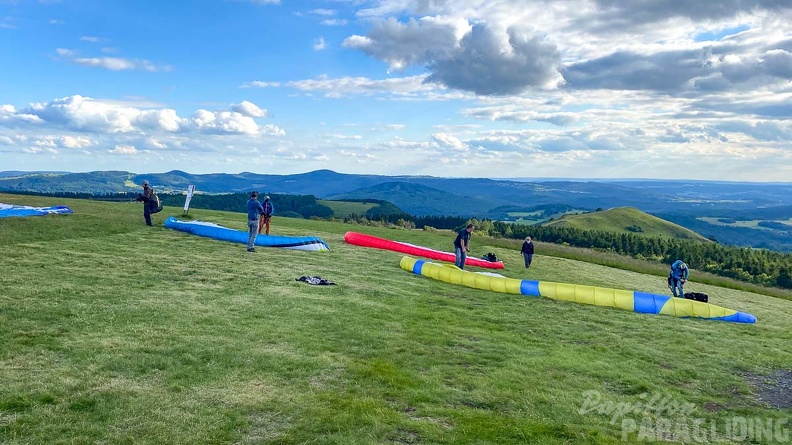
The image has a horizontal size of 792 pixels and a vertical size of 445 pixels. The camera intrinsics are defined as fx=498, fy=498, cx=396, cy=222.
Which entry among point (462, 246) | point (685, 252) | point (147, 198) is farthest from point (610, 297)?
point (685, 252)

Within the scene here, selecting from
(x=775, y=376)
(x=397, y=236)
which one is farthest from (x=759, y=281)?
(x=775, y=376)

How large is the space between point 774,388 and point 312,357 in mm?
11765

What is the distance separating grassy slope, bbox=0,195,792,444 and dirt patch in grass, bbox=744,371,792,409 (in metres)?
0.40

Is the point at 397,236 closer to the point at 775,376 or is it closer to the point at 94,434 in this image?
the point at 775,376

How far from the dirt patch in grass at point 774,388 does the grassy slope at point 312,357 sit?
0.40 metres

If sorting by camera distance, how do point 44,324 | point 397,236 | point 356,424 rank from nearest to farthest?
point 356,424, point 44,324, point 397,236

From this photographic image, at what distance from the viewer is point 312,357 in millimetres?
11844

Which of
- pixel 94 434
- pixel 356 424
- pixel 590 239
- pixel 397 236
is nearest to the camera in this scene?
pixel 94 434

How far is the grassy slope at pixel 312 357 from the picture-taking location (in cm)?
844

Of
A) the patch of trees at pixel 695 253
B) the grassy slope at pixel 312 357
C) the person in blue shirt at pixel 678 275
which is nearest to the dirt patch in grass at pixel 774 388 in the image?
the grassy slope at pixel 312 357

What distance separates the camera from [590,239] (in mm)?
118688

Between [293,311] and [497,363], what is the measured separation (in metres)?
6.81

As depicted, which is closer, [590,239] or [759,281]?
[759,281]

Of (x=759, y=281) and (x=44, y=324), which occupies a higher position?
(x=44, y=324)
